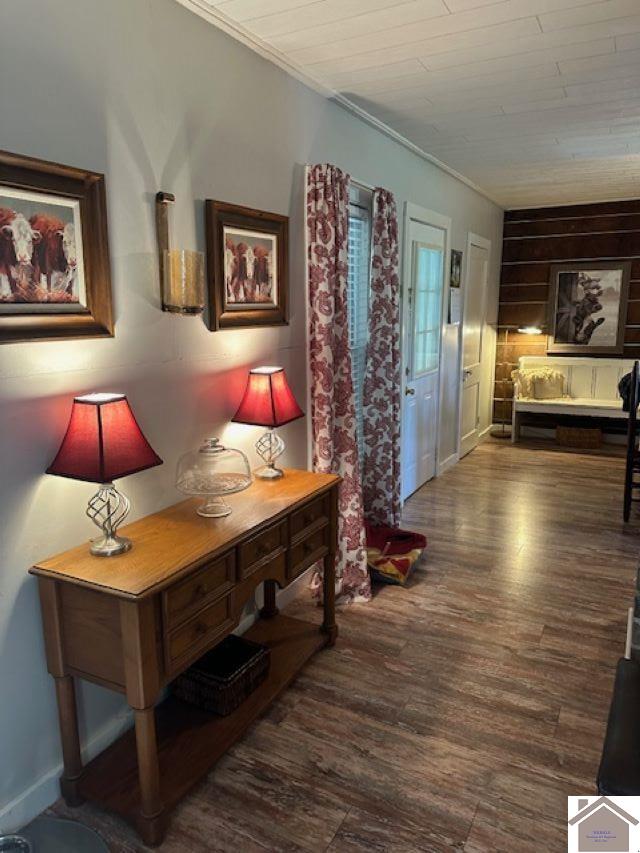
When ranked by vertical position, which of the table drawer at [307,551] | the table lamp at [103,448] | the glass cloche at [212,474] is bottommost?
the table drawer at [307,551]

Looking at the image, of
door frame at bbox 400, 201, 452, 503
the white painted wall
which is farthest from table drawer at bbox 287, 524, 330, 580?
door frame at bbox 400, 201, 452, 503

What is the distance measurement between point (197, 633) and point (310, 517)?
0.74m

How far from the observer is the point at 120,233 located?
1897 millimetres

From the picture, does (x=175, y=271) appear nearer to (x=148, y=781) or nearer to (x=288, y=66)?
(x=288, y=66)

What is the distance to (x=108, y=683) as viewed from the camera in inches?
65.8

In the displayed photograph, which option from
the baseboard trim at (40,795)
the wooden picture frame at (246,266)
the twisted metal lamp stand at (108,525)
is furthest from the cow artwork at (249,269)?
the baseboard trim at (40,795)

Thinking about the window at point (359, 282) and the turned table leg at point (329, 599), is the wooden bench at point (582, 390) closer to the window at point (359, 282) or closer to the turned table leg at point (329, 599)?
the window at point (359, 282)

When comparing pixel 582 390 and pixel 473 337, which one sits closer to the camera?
pixel 473 337

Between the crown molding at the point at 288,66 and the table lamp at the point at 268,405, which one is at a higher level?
the crown molding at the point at 288,66

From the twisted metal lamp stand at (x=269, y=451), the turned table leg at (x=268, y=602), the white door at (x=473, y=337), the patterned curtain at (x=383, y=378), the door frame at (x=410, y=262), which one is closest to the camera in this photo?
the twisted metal lamp stand at (x=269, y=451)

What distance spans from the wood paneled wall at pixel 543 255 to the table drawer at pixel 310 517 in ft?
16.3

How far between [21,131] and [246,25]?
1114mm

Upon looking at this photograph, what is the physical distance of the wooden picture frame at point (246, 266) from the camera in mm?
2303

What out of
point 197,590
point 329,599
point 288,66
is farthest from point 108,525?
point 288,66
